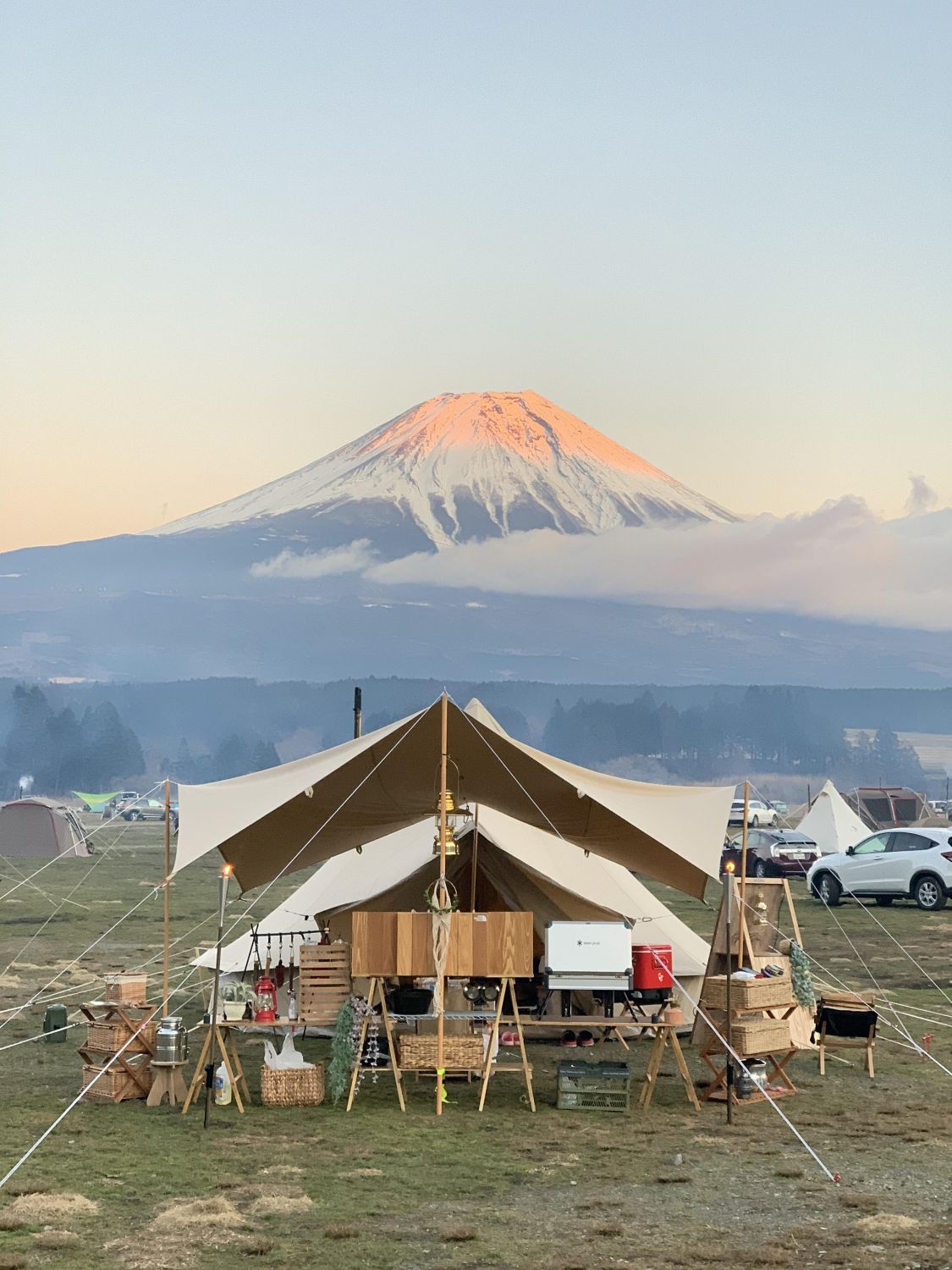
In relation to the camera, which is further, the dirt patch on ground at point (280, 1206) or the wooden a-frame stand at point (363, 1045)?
the wooden a-frame stand at point (363, 1045)

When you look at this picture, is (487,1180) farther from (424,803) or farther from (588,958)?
(424,803)

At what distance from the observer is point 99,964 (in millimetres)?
17484

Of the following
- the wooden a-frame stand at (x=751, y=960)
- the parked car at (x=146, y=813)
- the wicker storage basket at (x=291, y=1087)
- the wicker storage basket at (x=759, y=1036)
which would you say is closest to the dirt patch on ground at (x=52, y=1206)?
the wicker storage basket at (x=291, y=1087)

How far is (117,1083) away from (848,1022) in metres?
5.08

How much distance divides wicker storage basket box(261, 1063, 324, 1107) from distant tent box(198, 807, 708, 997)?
9.65 feet

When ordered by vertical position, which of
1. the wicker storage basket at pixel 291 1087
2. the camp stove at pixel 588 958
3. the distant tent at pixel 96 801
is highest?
the distant tent at pixel 96 801

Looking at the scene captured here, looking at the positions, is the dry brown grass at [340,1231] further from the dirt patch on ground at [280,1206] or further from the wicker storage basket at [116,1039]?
the wicker storage basket at [116,1039]

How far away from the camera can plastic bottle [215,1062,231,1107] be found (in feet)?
34.0

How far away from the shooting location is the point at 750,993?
10656 millimetres

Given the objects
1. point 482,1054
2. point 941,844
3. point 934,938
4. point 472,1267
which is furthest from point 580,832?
point 941,844

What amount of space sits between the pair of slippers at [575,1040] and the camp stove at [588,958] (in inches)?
63.6

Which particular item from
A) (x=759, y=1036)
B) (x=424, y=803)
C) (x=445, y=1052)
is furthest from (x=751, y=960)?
(x=424, y=803)

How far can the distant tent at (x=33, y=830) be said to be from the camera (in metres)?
37.5

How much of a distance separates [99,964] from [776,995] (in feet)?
29.7
